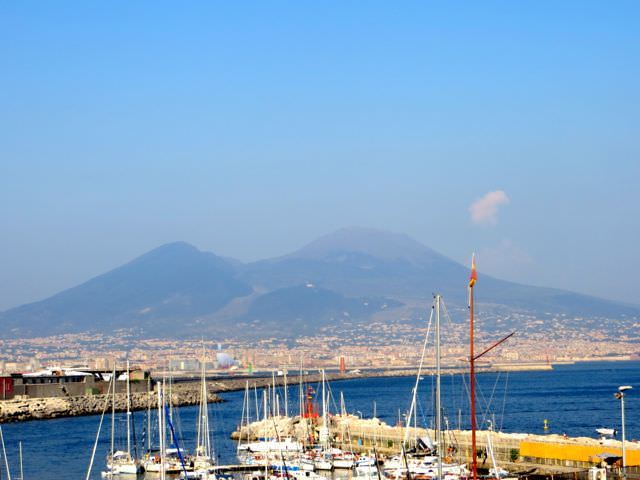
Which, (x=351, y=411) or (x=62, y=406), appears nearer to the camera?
(x=62, y=406)

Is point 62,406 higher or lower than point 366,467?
lower

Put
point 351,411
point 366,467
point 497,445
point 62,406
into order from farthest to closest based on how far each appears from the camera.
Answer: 1. point 351,411
2. point 62,406
3. point 497,445
4. point 366,467

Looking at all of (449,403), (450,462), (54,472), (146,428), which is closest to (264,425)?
(146,428)

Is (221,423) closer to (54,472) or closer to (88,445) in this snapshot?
(88,445)

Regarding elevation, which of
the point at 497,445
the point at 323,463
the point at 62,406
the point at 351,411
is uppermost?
the point at 497,445

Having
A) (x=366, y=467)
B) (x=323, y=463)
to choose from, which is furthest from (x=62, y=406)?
(x=366, y=467)

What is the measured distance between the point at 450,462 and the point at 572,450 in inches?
186

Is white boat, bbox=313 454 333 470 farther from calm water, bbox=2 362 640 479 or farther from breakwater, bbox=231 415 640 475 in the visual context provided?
calm water, bbox=2 362 640 479

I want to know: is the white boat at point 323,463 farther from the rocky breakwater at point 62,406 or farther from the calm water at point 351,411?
the rocky breakwater at point 62,406

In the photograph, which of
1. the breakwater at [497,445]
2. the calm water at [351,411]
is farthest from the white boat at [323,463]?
the calm water at [351,411]

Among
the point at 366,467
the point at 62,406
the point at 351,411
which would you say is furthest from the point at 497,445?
the point at 62,406

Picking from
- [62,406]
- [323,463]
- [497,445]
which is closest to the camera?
[497,445]

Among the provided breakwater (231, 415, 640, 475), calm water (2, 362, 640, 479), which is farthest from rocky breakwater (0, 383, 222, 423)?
breakwater (231, 415, 640, 475)

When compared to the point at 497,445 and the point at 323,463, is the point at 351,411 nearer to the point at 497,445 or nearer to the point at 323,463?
the point at 323,463
